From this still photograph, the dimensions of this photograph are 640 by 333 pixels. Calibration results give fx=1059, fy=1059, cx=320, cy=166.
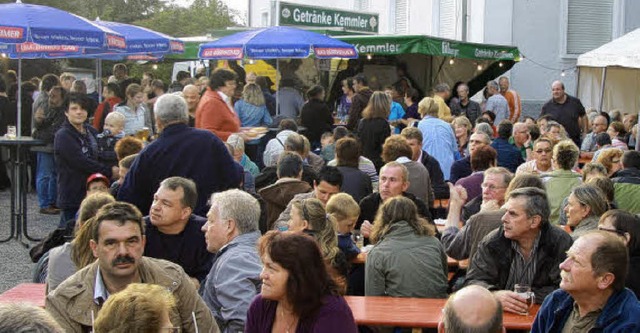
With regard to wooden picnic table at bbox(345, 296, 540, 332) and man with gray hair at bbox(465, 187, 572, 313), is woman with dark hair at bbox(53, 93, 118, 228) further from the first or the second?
man with gray hair at bbox(465, 187, 572, 313)

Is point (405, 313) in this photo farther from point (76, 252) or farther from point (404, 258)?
point (76, 252)

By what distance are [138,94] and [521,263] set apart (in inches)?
388

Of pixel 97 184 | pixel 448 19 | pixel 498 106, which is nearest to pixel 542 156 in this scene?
pixel 97 184

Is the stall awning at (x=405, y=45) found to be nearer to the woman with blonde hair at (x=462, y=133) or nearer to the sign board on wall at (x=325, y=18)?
the sign board on wall at (x=325, y=18)

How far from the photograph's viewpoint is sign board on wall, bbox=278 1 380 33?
22.9 m

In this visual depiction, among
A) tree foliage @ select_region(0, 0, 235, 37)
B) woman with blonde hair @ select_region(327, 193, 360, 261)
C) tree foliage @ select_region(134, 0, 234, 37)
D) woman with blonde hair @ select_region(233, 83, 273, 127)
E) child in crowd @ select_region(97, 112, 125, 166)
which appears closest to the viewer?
woman with blonde hair @ select_region(327, 193, 360, 261)

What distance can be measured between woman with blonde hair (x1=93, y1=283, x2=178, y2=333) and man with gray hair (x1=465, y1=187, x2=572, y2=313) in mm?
2952

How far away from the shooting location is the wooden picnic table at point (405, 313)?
6.22 meters

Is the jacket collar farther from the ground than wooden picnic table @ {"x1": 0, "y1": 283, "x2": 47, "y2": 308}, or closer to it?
farther from the ground

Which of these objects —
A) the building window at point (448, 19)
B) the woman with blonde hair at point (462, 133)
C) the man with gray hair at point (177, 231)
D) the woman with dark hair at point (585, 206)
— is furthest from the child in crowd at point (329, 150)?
the building window at point (448, 19)

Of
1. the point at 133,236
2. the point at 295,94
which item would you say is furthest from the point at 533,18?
the point at 133,236

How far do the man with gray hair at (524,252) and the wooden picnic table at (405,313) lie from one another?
0.19 metres

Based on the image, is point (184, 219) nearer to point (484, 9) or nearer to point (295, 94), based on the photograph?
point (295, 94)

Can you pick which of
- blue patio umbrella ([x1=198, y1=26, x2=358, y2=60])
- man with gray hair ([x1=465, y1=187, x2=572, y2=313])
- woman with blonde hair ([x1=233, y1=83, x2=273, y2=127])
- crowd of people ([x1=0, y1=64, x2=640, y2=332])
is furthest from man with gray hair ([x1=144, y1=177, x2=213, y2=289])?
blue patio umbrella ([x1=198, y1=26, x2=358, y2=60])
